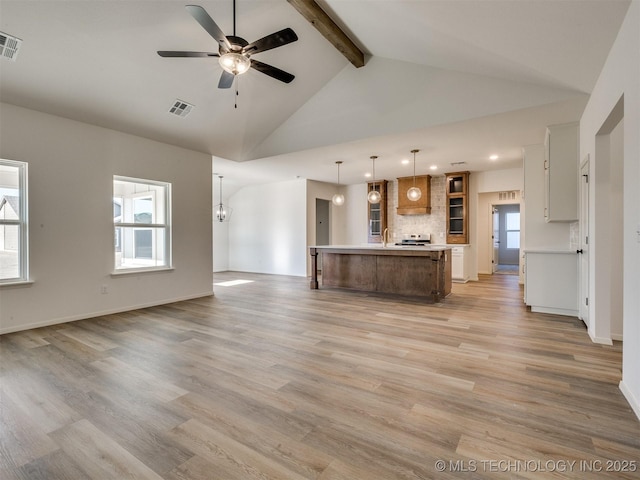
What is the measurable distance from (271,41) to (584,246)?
430 cm

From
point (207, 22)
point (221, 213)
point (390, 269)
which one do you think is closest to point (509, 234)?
point (390, 269)

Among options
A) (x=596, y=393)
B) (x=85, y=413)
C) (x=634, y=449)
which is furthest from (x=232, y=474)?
(x=596, y=393)

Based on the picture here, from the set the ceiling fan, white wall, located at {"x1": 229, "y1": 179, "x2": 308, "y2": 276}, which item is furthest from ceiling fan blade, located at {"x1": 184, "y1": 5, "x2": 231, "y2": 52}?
white wall, located at {"x1": 229, "y1": 179, "x2": 308, "y2": 276}

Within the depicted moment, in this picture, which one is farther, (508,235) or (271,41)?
(508,235)

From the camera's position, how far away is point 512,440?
1.78 metres

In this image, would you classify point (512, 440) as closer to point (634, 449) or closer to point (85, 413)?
point (634, 449)

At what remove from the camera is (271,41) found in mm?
2764

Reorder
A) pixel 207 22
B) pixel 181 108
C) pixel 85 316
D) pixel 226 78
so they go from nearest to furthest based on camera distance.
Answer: pixel 207 22 < pixel 226 78 < pixel 85 316 < pixel 181 108

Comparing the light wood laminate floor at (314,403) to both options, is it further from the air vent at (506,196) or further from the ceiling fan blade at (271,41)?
the air vent at (506,196)

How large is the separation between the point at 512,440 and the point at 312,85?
510 cm

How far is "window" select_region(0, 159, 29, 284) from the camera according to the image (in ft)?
12.9

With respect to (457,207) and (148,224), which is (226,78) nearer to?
(148,224)

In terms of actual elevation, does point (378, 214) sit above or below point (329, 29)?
below

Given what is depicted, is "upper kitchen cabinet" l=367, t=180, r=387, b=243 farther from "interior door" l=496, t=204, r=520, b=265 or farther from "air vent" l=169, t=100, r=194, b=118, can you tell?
"interior door" l=496, t=204, r=520, b=265
